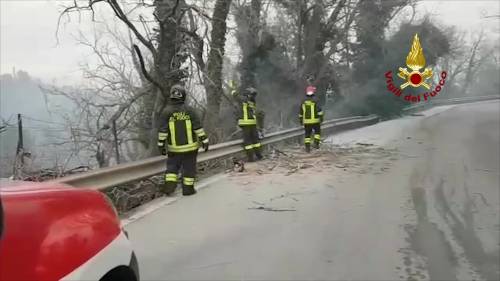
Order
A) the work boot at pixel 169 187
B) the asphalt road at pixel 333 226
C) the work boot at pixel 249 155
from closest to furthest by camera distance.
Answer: the asphalt road at pixel 333 226
the work boot at pixel 169 187
the work boot at pixel 249 155

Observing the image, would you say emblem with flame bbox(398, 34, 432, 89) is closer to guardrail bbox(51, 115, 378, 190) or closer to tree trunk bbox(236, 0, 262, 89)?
tree trunk bbox(236, 0, 262, 89)

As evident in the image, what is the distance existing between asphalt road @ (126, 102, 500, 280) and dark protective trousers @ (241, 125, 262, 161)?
4.62 ft

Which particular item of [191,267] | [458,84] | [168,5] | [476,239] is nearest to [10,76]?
[168,5]

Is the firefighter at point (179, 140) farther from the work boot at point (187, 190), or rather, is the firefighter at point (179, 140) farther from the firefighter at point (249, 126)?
the firefighter at point (249, 126)

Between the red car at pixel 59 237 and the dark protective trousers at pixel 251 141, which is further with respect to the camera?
the dark protective trousers at pixel 251 141

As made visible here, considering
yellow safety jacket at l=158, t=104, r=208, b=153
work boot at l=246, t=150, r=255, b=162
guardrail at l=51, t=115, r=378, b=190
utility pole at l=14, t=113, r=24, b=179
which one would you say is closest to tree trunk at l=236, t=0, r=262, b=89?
work boot at l=246, t=150, r=255, b=162

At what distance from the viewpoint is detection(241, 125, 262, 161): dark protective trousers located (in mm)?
12820

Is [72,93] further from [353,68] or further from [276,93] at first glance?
[353,68]

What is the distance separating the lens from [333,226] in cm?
655

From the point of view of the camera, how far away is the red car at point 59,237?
1.92 meters

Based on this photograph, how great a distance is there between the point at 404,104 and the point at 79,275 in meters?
36.5

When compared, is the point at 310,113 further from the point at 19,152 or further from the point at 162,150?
the point at 19,152

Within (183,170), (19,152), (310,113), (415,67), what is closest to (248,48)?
(415,67)

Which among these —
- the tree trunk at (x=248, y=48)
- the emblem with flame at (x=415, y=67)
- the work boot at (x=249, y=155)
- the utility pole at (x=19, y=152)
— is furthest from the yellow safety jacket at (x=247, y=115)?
the emblem with flame at (x=415, y=67)
